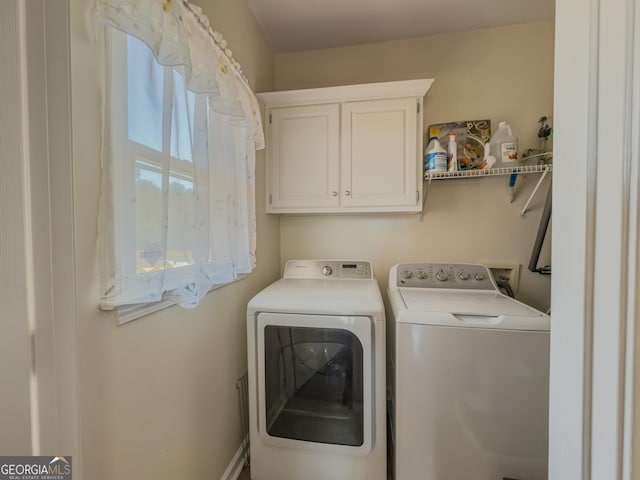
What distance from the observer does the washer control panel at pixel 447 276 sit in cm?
172

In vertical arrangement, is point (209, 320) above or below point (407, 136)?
below

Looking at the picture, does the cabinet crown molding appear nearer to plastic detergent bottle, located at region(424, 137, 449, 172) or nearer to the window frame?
plastic detergent bottle, located at region(424, 137, 449, 172)

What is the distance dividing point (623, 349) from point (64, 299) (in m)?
1.05

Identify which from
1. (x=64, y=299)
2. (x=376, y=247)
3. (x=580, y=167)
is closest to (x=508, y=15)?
(x=376, y=247)

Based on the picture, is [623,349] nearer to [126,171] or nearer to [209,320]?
[126,171]

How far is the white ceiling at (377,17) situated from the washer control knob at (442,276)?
168 cm

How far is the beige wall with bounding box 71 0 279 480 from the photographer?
0.70 meters

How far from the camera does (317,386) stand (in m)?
1.48

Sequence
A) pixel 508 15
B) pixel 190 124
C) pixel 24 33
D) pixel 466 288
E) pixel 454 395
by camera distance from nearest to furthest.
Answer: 1. pixel 24 33
2. pixel 190 124
3. pixel 454 395
4. pixel 466 288
5. pixel 508 15

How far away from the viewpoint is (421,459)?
1.25 metres

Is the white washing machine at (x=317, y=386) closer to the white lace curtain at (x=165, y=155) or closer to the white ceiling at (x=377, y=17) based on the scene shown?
the white lace curtain at (x=165, y=155)

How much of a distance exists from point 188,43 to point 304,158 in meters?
1.06

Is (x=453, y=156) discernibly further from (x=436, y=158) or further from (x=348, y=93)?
(x=348, y=93)

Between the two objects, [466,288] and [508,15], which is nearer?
[466,288]
